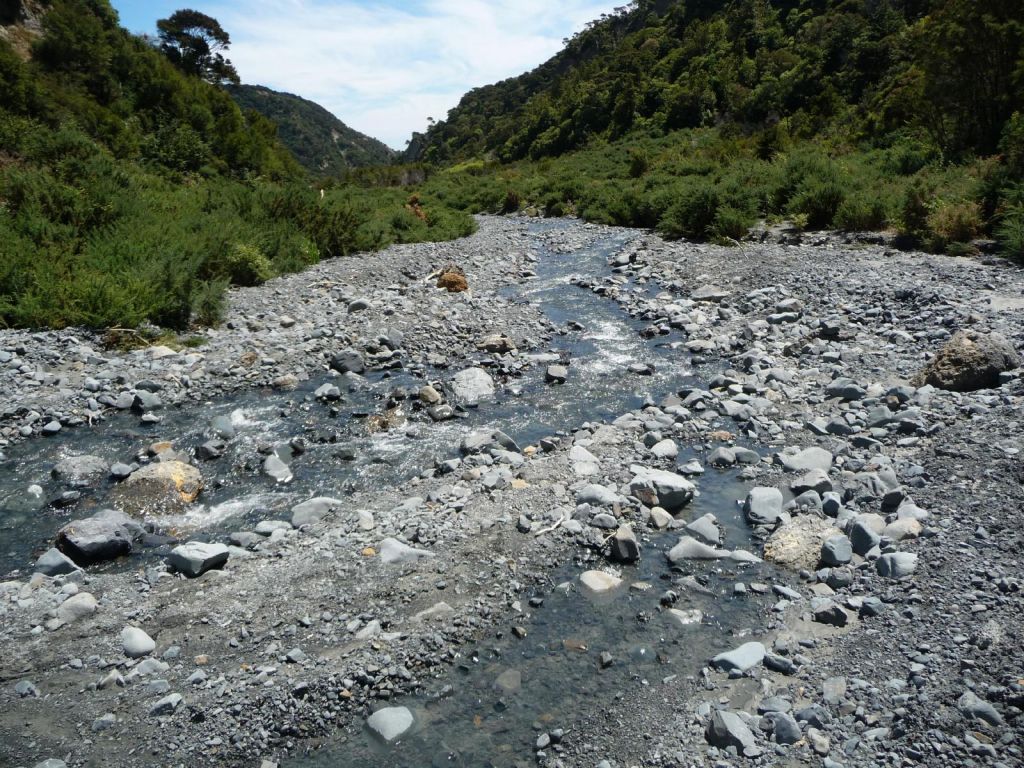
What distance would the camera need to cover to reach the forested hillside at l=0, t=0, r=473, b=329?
35.2ft

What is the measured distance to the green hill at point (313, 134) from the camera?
12069 cm

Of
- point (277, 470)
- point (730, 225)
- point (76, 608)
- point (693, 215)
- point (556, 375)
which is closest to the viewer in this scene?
point (76, 608)

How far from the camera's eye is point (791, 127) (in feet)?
121

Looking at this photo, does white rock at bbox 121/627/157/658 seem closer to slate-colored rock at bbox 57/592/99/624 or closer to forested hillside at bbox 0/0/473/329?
slate-colored rock at bbox 57/592/99/624

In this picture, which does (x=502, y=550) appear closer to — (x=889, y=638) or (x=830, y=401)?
(x=889, y=638)

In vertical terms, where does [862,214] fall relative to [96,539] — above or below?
above

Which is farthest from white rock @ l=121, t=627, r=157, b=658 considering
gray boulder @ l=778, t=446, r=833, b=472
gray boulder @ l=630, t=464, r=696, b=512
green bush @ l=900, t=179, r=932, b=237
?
green bush @ l=900, t=179, r=932, b=237

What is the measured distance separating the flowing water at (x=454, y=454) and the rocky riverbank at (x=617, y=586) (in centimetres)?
5

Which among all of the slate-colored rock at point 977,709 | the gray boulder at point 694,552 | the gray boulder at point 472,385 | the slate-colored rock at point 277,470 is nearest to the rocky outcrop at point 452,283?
the gray boulder at point 472,385

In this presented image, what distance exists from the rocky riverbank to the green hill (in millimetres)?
112563

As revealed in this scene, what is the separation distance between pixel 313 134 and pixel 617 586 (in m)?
140

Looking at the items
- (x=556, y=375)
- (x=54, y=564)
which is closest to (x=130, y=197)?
(x=556, y=375)

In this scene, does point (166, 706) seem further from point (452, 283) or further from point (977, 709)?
point (452, 283)

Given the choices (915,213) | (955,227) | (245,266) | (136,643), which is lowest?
(136,643)
